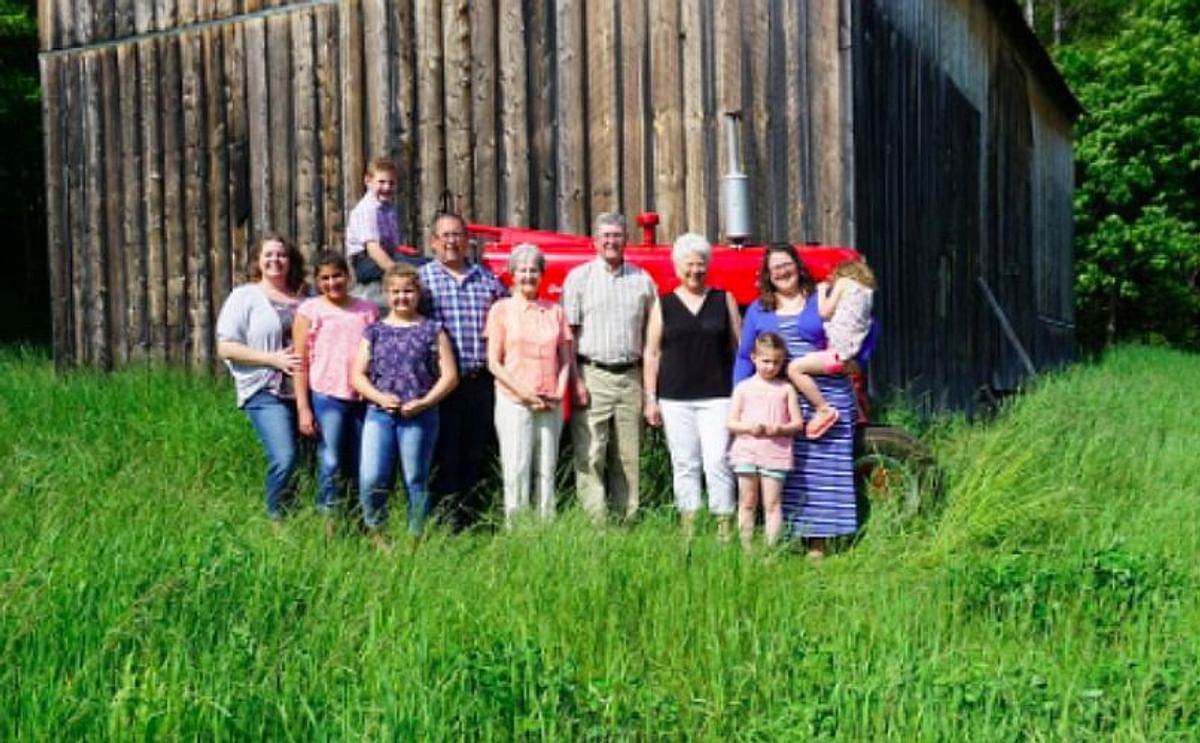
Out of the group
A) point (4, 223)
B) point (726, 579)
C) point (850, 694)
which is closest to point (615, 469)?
point (726, 579)

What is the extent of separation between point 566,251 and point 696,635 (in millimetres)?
3534

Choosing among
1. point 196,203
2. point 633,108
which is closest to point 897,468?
point 633,108

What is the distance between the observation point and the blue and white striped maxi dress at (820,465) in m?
6.62

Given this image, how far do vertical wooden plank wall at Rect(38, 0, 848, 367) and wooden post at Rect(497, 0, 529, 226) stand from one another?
17 mm

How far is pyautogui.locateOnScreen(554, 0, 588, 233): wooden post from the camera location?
9.93m

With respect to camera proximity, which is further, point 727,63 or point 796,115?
point 727,63

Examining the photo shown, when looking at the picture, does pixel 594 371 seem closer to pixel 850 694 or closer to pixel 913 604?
pixel 913 604

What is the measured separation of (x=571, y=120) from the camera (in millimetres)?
9961

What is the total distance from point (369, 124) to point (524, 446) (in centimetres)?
→ 505

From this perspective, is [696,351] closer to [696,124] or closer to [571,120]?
[696,124]

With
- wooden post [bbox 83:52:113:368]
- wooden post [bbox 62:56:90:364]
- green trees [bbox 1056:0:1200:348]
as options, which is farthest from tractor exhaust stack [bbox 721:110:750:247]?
green trees [bbox 1056:0:1200:348]

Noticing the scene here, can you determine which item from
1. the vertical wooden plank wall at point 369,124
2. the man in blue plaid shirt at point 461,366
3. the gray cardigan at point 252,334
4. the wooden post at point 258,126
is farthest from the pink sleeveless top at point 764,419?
the wooden post at point 258,126

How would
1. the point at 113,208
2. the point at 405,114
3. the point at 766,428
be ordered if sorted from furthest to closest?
1. the point at 113,208
2. the point at 405,114
3. the point at 766,428

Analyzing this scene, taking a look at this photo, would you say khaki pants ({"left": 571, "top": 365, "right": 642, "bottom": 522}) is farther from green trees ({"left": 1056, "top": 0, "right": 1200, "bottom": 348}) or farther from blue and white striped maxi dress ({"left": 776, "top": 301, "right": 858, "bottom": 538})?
green trees ({"left": 1056, "top": 0, "right": 1200, "bottom": 348})
